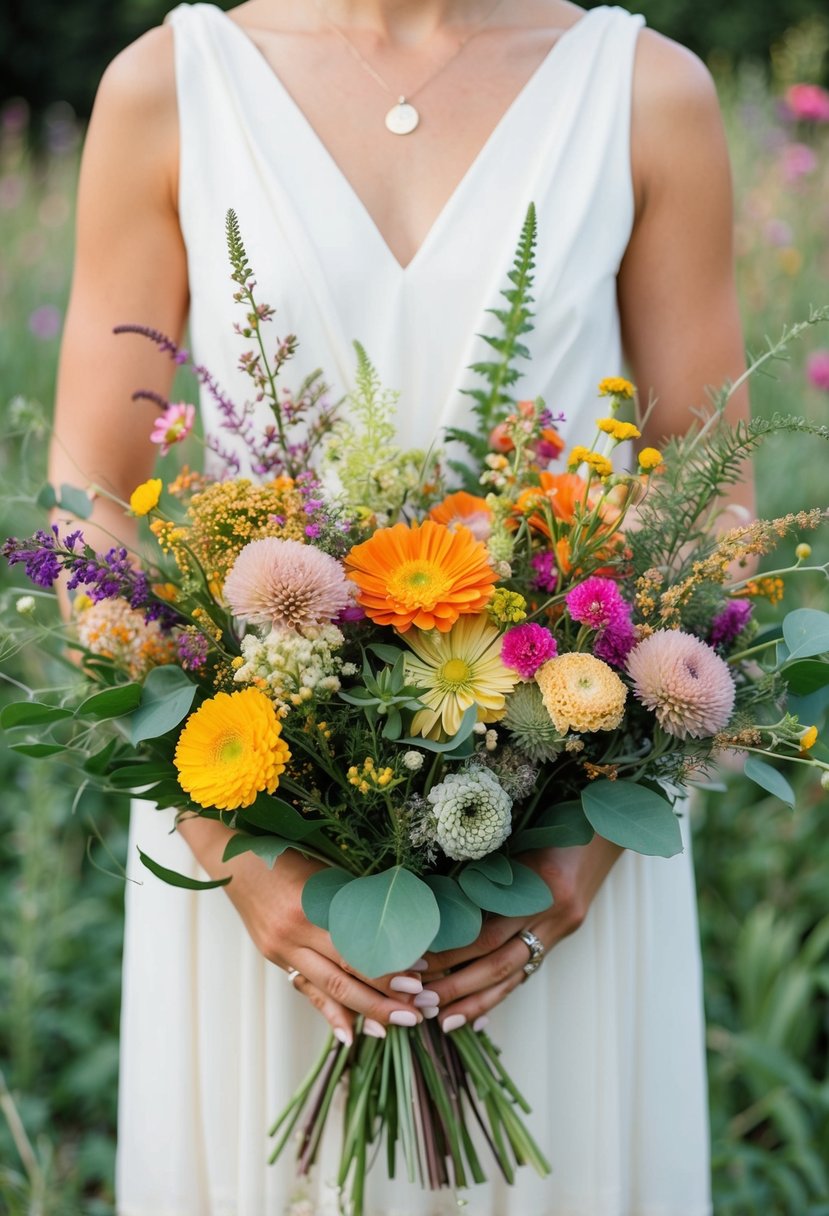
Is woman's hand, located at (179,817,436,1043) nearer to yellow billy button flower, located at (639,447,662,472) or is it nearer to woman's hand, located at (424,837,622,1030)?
woman's hand, located at (424,837,622,1030)

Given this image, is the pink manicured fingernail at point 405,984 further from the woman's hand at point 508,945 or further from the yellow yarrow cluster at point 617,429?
the yellow yarrow cluster at point 617,429

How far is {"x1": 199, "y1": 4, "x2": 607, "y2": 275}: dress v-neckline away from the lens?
145cm

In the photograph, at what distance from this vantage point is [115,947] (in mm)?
2617

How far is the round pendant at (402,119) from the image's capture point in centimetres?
150

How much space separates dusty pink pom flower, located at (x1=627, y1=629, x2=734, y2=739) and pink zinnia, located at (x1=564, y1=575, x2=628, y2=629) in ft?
0.15

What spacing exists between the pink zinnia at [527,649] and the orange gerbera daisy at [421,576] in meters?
0.04

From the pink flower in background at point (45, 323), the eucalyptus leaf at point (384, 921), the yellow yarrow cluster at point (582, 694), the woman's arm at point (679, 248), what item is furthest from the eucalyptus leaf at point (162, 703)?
the pink flower in background at point (45, 323)

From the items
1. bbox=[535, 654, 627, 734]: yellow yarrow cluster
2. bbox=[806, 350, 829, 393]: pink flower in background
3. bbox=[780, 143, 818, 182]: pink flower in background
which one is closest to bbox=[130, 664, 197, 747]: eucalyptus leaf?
bbox=[535, 654, 627, 734]: yellow yarrow cluster

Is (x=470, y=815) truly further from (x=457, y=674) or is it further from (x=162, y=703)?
(x=162, y=703)

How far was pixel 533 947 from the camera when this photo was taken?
1.27 metres

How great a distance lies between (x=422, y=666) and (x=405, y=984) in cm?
35

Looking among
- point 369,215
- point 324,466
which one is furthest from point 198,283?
point 324,466

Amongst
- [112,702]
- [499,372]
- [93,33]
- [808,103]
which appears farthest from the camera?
[93,33]

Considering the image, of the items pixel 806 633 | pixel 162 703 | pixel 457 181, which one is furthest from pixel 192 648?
pixel 457 181
